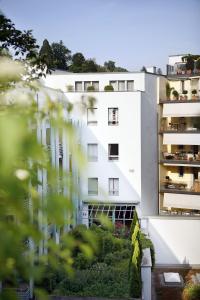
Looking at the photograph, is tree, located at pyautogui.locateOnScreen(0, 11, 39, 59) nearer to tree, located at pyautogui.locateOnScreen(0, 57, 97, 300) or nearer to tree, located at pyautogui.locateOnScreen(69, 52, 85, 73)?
tree, located at pyautogui.locateOnScreen(0, 57, 97, 300)

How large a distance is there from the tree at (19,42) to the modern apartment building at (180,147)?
1506 centimetres

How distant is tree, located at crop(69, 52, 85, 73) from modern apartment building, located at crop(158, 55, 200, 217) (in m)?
6.70

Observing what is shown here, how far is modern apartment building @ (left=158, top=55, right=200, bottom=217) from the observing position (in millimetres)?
19938

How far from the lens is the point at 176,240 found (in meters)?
14.9

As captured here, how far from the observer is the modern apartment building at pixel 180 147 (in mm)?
19938

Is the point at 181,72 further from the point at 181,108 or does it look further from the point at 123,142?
the point at 123,142

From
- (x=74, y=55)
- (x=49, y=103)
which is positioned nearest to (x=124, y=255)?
(x=49, y=103)

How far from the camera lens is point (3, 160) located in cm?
65

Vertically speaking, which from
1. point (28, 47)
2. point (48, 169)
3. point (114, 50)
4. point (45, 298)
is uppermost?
point (114, 50)

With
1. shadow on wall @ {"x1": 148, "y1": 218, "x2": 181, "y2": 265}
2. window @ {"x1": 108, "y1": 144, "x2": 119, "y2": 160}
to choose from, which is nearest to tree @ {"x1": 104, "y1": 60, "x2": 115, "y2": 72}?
window @ {"x1": 108, "y1": 144, "x2": 119, "y2": 160}

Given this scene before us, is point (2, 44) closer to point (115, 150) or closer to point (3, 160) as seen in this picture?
point (3, 160)

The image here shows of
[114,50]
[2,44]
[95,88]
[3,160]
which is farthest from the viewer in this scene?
[95,88]

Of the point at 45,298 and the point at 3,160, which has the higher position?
the point at 3,160

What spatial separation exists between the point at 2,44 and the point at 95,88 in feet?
50.3
